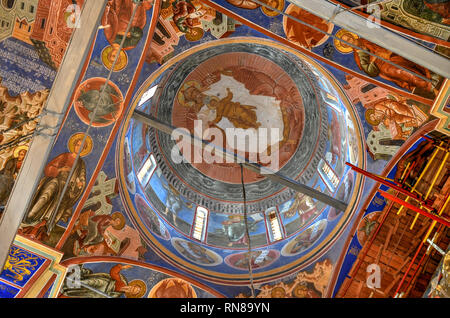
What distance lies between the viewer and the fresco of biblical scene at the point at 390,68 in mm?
10211

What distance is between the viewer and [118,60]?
1106 cm

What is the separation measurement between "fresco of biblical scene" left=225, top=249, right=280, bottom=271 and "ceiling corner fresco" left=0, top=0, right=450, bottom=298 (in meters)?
0.03

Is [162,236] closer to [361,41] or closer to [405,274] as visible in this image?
[405,274]

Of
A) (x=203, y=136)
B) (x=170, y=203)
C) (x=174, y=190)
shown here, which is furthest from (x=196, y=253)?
(x=203, y=136)

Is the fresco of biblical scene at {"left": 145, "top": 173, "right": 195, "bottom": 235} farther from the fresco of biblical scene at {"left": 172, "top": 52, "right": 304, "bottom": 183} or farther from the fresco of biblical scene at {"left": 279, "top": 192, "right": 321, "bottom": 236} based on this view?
the fresco of biblical scene at {"left": 279, "top": 192, "right": 321, "bottom": 236}

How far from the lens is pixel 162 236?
45.5 feet

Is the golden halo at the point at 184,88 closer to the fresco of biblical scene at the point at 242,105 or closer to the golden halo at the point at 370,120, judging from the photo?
the fresco of biblical scene at the point at 242,105

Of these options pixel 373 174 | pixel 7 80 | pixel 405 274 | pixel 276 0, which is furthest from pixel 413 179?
pixel 7 80

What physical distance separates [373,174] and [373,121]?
1233 millimetres

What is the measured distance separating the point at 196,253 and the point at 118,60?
5868 millimetres

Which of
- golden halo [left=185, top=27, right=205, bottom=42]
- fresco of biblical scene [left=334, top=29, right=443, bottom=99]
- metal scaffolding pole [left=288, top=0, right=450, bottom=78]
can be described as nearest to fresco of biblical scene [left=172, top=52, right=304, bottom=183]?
golden halo [left=185, top=27, right=205, bottom=42]

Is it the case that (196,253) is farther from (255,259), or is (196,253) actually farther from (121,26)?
(121,26)

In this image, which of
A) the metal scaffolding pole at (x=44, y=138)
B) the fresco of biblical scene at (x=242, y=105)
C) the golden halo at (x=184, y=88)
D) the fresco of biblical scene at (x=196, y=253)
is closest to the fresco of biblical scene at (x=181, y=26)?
the metal scaffolding pole at (x=44, y=138)
